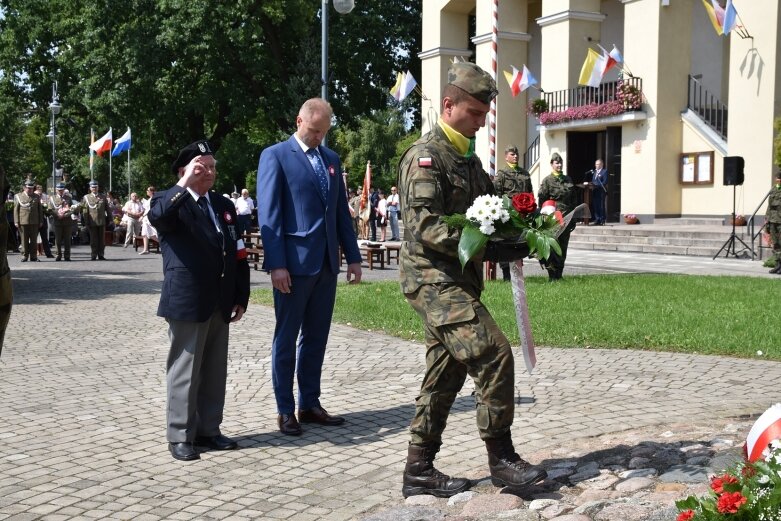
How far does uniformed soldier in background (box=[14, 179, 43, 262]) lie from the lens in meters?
22.8

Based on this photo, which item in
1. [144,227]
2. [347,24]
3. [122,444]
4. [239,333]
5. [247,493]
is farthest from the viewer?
[347,24]

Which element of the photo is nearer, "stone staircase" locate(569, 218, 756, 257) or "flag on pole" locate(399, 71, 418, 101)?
"stone staircase" locate(569, 218, 756, 257)

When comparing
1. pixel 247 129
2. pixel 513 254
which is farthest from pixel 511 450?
pixel 247 129

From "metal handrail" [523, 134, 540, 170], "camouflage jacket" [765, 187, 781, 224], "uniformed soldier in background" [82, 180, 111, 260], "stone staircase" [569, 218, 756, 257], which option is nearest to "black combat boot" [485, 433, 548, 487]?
"camouflage jacket" [765, 187, 781, 224]

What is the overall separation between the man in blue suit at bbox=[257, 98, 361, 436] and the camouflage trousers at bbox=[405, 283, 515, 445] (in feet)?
4.54

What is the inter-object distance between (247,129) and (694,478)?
46590 millimetres

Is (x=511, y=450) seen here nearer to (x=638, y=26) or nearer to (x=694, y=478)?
(x=694, y=478)

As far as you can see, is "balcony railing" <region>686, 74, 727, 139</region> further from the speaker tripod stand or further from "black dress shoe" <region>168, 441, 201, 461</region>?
"black dress shoe" <region>168, 441, 201, 461</region>

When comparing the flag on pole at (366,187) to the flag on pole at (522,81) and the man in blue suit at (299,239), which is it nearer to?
the flag on pole at (522,81)

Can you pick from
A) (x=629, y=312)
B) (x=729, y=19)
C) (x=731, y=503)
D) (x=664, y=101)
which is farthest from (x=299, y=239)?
(x=664, y=101)

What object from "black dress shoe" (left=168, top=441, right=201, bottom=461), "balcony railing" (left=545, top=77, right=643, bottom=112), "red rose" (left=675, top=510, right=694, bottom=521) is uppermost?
"balcony railing" (left=545, top=77, right=643, bottom=112)

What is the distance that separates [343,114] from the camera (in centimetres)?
4341

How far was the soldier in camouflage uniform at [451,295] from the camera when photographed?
420cm

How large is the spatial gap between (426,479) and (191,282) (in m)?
1.81
